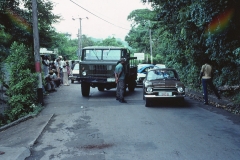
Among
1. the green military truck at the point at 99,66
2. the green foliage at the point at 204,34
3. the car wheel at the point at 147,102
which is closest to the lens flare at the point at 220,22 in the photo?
the green foliage at the point at 204,34

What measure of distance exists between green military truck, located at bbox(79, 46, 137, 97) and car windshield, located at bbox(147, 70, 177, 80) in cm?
177

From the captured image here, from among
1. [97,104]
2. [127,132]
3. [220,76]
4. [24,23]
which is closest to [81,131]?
[127,132]

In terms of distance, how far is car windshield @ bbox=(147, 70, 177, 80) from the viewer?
1179cm

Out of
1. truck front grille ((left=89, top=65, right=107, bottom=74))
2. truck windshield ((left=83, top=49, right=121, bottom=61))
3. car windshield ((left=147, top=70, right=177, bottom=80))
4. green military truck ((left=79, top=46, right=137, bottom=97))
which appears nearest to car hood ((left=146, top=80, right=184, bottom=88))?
car windshield ((left=147, top=70, right=177, bottom=80))

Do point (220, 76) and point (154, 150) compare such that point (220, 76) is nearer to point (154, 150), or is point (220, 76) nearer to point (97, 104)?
point (97, 104)

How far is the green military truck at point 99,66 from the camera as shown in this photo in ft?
44.8

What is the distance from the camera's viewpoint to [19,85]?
1064 cm

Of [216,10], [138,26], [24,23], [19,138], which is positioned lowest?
[19,138]

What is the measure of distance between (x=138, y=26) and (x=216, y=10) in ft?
144

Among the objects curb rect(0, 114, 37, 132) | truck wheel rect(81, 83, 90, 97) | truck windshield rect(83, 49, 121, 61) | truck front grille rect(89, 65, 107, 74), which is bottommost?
curb rect(0, 114, 37, 132)

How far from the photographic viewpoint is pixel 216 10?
31.9ft

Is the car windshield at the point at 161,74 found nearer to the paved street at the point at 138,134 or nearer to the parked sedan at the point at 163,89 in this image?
the parked sedan at the point at 163,89

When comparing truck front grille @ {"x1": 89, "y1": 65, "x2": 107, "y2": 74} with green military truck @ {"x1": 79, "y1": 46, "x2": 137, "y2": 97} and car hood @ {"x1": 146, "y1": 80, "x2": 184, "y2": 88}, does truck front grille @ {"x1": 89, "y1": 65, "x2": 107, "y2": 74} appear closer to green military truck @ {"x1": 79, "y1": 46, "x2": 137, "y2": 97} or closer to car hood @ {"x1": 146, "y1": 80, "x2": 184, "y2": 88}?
green military truck @ {"x1": 79, "y1": 46, "x2": 137, "y2": 97}

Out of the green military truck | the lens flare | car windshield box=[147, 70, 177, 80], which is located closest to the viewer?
the lens flare
